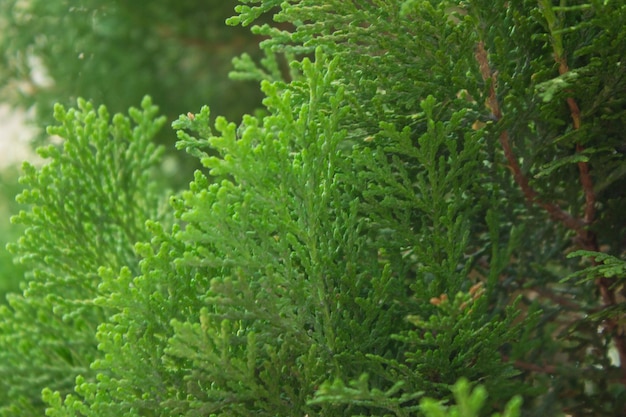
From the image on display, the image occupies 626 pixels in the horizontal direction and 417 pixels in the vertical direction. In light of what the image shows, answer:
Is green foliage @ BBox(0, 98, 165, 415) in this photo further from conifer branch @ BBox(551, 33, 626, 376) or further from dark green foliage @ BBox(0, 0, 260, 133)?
dark green foliage @ BBox(0, 0, 260, 133)

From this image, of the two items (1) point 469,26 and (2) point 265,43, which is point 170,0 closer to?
(2) point 265,43

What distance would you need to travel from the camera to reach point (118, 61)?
269 centimetres

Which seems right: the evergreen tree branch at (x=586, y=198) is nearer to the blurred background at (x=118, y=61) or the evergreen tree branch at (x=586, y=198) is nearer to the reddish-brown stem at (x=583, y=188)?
the reddish-brown stem at (x=583, y=188)

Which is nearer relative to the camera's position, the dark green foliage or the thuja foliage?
the thuja foliage

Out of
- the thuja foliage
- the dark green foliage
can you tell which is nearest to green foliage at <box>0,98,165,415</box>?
the thuja foliage

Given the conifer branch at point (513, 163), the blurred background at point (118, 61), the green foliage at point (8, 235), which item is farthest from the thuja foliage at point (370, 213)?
the blurred background at point (118, 61)

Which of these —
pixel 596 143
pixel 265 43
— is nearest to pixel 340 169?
pixel 265 43

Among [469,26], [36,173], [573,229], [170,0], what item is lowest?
[573,229]

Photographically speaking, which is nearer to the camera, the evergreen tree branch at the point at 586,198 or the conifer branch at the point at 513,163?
the evergreen tree branch at the point at 586,198

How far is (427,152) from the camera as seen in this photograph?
1.06 metres

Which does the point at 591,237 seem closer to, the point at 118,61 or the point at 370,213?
the point at 370,213

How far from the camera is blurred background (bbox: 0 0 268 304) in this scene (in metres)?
2.61

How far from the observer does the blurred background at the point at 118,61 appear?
2611mm

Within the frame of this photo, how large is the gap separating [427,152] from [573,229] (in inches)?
13.8
